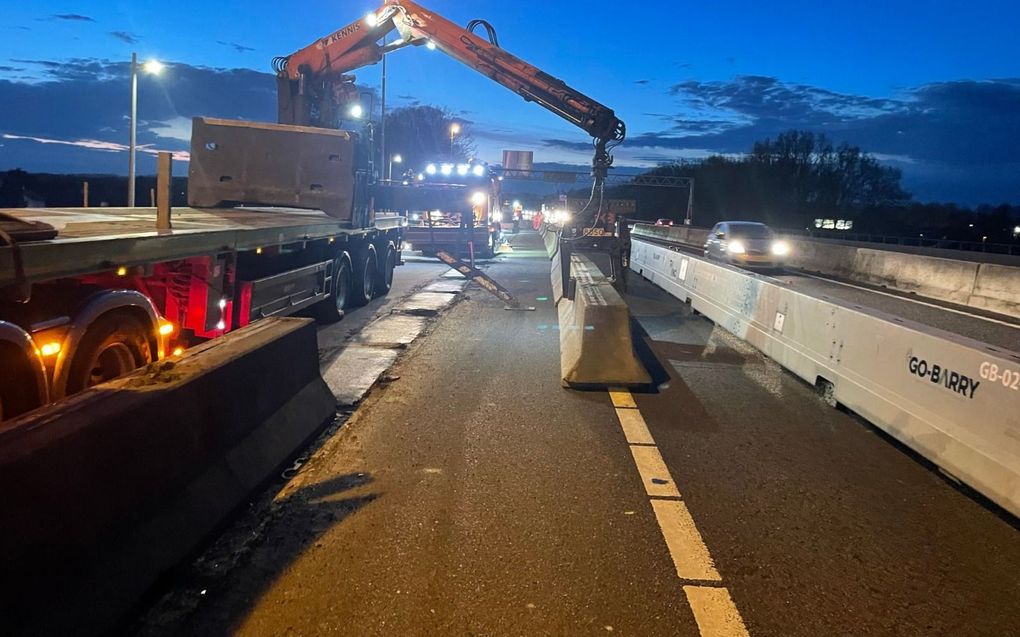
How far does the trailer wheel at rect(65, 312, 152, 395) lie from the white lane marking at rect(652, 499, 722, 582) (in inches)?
154

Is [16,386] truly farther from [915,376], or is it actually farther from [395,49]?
[395,49]

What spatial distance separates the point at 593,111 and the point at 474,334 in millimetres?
6247

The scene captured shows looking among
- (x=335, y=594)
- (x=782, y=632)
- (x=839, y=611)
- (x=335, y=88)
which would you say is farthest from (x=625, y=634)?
(x=335, y=88)

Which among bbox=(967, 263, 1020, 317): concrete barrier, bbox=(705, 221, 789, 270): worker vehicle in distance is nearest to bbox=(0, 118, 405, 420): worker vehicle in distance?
bbox=(705, 221, 789, 270): worker vehicle in distance

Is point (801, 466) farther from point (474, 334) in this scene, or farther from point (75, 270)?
point (474, 334)

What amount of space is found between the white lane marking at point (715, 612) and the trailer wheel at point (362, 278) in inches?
453

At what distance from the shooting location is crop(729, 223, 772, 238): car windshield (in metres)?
25.6

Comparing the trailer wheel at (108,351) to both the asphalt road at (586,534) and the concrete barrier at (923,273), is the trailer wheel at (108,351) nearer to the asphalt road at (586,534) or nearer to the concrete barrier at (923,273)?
the asphalt road at (586,534)

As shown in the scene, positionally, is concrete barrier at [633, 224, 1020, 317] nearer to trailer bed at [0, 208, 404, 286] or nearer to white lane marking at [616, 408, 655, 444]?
white lane marking at [616, 408, 655, 444]

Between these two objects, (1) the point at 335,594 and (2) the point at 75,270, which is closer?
(1) the point at 335,594

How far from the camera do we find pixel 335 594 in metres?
3.81

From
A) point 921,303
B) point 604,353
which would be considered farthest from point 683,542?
point 921,303

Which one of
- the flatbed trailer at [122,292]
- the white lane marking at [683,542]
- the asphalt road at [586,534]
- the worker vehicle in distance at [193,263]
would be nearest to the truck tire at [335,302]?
the worker vehicle in distance at [193,263]

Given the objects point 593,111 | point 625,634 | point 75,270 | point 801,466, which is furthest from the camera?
point 593,111
